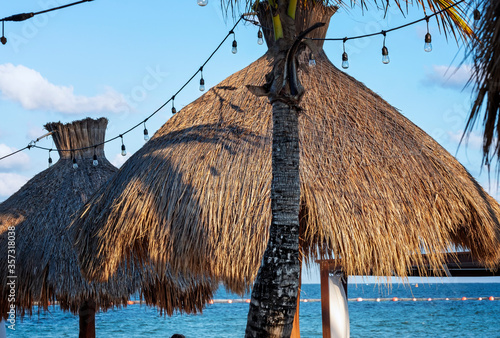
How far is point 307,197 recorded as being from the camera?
4203 millimetres

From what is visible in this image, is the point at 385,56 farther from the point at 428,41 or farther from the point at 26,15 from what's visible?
the point at 26,15

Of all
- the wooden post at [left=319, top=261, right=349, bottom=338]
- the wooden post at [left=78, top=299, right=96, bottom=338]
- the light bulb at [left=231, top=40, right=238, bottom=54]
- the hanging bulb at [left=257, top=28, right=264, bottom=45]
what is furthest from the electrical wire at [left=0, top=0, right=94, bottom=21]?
the wooden post at [left=319, top=261, right=349, bottom=338]

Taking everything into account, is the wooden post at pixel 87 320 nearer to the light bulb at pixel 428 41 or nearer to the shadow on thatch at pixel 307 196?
the shadow on thatch at pixel 307 196

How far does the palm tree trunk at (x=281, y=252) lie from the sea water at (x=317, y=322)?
66.8 feet

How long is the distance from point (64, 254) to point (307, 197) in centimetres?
362

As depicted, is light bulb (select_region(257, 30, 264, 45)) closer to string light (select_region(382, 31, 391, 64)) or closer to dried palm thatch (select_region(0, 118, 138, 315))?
string light (select_region(382, 31, 391, 64))

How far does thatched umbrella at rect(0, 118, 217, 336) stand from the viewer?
6.54 metres

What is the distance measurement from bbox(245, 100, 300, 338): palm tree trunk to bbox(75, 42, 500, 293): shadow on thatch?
0.71m

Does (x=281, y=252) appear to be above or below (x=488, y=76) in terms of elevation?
below

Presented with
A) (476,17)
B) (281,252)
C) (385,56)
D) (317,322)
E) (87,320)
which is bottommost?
(317,322)

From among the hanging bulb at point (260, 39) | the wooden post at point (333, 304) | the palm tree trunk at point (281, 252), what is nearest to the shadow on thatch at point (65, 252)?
the wooden post at point (333, 304)

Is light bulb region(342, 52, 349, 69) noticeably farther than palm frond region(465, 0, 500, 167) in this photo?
Yes

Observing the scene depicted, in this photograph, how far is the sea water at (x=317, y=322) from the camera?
26812mm

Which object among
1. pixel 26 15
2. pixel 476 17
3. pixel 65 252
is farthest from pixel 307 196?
pixel 65 252
